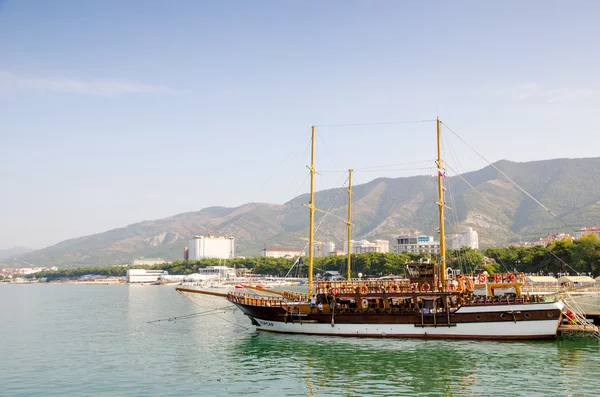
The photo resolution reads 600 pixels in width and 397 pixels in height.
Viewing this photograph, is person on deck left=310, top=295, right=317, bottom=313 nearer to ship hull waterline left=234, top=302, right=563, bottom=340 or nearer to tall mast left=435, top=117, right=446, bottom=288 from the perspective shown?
ship hull waterline left=234, top=302, right=563, bottom=340

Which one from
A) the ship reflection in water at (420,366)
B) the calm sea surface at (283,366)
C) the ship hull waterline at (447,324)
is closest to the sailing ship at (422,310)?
Answer: the ship hull waterline at (447,324)

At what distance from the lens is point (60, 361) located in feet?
125

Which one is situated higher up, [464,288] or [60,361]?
[464,288]

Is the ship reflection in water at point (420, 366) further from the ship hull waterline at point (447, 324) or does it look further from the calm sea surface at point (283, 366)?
the ship hull waterline at point (447, 324)

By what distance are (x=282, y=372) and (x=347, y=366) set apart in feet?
13.9

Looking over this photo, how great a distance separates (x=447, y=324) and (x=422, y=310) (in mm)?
2167

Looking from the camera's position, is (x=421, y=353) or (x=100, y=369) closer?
(x=100, y=369)

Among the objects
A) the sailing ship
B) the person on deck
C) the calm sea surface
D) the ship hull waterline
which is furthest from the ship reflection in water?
the person on deck

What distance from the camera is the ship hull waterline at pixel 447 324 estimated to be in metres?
42.1

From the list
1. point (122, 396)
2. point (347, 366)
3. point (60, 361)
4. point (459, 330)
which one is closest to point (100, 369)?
point (60, 361)

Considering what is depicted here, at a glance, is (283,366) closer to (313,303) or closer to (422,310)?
(313,303)

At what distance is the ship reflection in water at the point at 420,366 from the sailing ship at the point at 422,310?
1.21 meters

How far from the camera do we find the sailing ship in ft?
139

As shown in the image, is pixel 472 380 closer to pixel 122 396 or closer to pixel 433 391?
pixel 433 391
